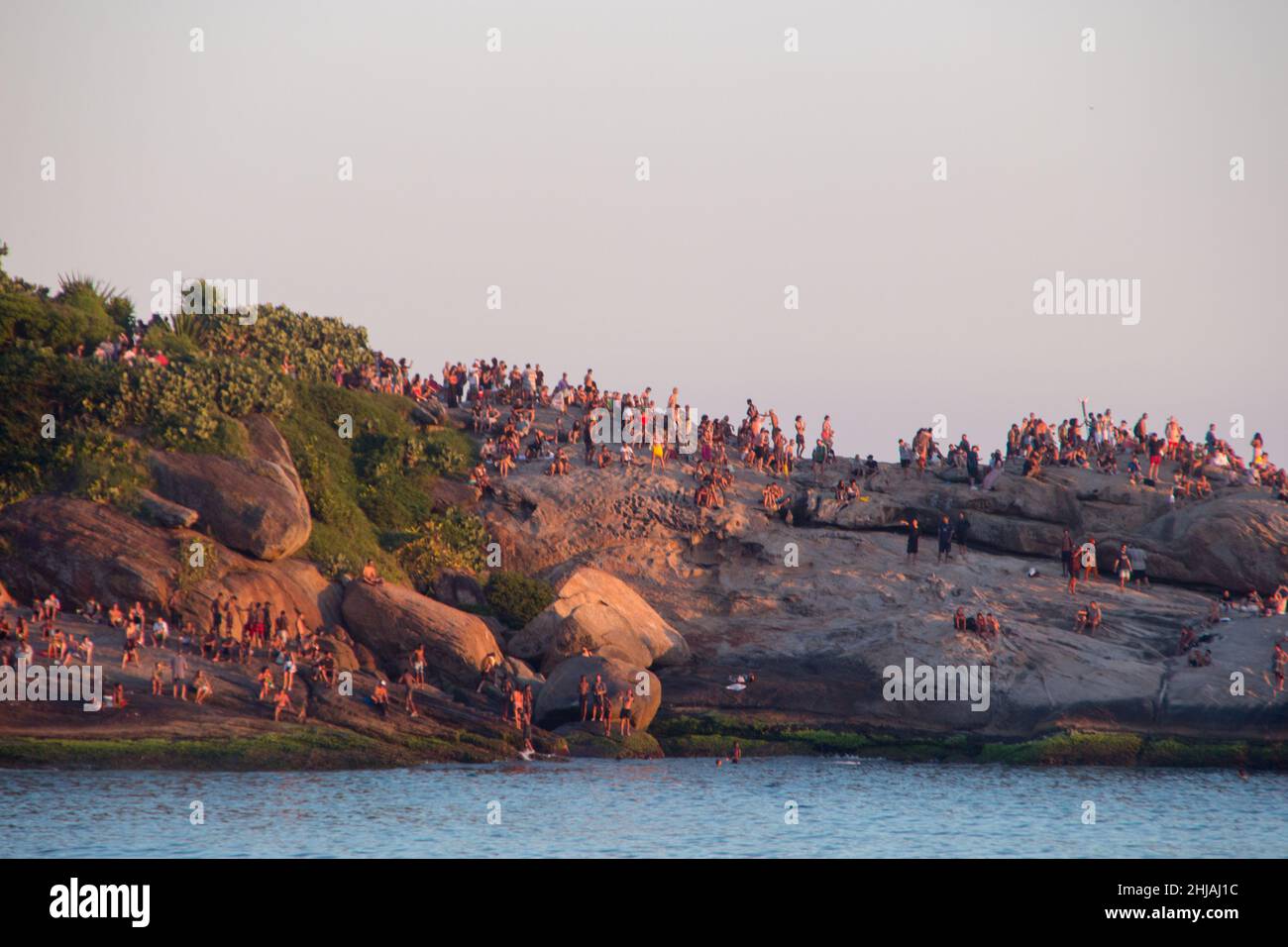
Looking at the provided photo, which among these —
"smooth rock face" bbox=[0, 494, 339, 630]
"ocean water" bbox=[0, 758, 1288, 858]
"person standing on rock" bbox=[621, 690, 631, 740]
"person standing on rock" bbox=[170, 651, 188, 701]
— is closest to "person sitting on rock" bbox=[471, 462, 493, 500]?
"smooth rock face" bbox=[0, 494, 339, 630]

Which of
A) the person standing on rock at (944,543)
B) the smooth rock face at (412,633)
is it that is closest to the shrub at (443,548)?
the smooth rock face at (412,633)

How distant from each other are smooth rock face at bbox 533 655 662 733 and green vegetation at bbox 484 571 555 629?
4.81 meters

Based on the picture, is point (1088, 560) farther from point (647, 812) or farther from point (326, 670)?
point (326, 670)

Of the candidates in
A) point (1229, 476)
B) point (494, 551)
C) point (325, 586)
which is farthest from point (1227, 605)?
point (325, 586)

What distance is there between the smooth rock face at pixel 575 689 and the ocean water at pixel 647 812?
189cm

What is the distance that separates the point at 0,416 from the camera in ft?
153

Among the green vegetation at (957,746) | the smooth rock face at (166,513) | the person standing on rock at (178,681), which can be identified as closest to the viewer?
the person standing on rock at (178,681)

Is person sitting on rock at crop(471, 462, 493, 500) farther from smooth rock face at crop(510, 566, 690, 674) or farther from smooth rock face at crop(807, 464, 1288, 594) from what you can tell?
smooth rock face at crop(807, 464, 1288, 594)

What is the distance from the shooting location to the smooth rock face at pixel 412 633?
45031 mm

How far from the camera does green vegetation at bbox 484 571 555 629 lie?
49344mm

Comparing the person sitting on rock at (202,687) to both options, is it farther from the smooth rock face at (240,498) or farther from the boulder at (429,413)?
the boulder at (429,413)

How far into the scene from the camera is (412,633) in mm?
45312

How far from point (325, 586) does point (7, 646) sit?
434 inches
